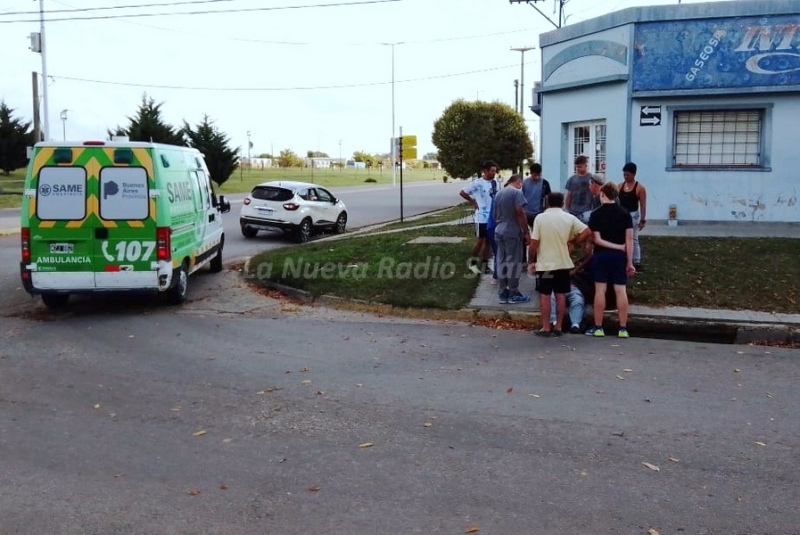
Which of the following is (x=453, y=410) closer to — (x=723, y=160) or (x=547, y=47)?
(x=723, y=160)

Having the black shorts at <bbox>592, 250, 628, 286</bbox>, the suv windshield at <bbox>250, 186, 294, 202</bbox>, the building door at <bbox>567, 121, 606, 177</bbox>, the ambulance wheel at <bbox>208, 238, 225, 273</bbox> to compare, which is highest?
the building door at <bbox>567, 121, 606, 177</bbox>

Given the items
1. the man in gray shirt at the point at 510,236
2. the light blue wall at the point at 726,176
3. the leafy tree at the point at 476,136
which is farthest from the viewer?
the leafy tree at the point at 476,136

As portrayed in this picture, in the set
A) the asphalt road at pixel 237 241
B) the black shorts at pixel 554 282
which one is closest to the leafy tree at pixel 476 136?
the asphalt road at pixel 237 241

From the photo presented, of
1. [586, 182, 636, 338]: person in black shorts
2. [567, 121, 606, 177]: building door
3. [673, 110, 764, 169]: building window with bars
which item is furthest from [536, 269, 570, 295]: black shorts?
[673, 110, 764, 169]: building window with bars

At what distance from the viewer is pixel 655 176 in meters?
16.5

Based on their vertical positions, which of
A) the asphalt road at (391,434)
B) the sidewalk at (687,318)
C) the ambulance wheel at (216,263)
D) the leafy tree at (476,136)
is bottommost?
the asphalt road at (391,434)

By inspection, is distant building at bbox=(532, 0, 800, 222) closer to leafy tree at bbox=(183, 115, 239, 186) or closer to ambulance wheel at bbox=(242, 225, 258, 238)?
A: ambulance wheel at bbox=(242, 225, 258, 238)

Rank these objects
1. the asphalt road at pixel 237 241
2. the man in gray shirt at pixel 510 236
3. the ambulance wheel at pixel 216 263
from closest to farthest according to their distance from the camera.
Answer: the man in gray shirt at pixel 510 236
the asphalt road at pixel 237 241
the ambulance wheel at pixel 216 263

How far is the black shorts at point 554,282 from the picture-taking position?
9.16m

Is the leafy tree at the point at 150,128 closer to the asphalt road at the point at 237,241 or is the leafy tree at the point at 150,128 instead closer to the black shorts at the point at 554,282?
the asphalt road at the point at 237,241

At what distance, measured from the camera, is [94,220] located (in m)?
9.98

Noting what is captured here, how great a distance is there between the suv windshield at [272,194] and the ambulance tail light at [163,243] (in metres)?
10.0

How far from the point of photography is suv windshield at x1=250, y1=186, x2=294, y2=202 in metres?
20.2

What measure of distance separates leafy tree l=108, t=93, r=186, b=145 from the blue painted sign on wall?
32.6 m
